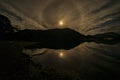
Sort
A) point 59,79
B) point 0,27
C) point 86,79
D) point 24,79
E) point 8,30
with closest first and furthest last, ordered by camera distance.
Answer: point 24,79 < point 59,79 < point 86,79 < point 0,27 < point 8,30

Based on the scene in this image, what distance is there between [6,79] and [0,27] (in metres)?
129

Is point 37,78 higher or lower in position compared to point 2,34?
lower

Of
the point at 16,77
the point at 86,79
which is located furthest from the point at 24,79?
the point at 86,79

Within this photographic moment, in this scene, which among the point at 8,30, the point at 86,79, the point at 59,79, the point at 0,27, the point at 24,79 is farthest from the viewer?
the point at 8,30

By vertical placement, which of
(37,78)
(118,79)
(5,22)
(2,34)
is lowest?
(118,79)

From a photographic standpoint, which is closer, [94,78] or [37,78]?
[37,78]

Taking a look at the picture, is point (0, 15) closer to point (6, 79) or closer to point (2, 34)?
point (2, 34)

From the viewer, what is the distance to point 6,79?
55.6ft

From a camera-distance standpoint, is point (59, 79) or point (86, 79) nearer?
point (59, 79)

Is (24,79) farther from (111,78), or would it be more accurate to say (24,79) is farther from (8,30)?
(8,30)

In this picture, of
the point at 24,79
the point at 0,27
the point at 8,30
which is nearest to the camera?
the point at 24,79

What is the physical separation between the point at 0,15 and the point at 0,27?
41.9ft

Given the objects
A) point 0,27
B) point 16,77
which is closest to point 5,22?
point 0,27

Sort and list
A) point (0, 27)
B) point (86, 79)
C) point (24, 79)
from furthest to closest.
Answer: point (0, 27), point (86, 79), point (24, 79)
